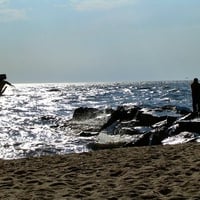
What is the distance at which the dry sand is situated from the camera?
7680 mm

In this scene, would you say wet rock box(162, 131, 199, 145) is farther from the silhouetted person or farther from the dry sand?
the silhouetted person

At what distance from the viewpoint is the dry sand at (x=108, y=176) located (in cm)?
768

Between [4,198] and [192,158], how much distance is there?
4367 mm

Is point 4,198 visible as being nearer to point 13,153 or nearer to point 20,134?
point 13,153

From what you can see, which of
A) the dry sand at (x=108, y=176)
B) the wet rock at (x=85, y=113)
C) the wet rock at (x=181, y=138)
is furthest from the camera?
the wet rock at (x=85, y=113)

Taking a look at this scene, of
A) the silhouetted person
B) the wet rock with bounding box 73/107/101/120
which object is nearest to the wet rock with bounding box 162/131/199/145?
the silhouetted person

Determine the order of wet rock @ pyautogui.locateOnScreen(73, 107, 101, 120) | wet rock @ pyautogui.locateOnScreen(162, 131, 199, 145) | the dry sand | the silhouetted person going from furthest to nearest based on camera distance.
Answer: wet rock @ pyautogui.locateOnScreen(73, 107, 101, 120) → the silhouetted person → wet rock @ pyautogui.locateOnScreen(162, 131, 199, 145) → the dry sand

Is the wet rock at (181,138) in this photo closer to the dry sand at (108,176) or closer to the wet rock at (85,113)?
the dry sand at (108,176)

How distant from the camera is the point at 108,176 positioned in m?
9.09

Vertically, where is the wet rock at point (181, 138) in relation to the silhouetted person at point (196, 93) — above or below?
below

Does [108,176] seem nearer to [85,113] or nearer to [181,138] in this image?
[181,138]

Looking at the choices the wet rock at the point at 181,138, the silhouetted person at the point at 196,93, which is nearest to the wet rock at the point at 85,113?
the silhouetted person at the point at 196,93

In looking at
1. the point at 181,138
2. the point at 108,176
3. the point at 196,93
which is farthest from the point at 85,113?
the point at 108,176

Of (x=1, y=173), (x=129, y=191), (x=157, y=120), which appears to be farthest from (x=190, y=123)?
(x=129, y=191)
